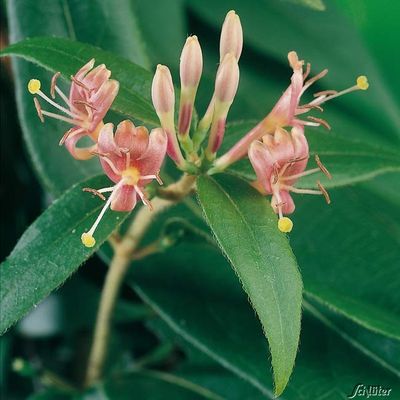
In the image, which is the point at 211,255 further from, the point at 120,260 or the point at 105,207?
the point at 105,207

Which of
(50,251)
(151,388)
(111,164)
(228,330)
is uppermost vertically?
(111,164)

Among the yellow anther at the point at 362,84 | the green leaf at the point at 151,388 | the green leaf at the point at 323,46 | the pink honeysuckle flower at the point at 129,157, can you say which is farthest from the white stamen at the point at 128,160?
the green leaf at the point at 323,46

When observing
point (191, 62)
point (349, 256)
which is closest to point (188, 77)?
point (191, 62)

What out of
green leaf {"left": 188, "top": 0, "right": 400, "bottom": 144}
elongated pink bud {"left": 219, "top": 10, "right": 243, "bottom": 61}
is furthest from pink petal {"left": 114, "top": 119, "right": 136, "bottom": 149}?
green leaf {"left": 188, "top": 0, "right": 400, "bottom": 144}

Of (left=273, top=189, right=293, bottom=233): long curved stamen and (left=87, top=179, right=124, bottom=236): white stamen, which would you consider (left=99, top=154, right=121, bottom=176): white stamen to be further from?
(left=273, top=189, right=293, bottom=233): long curved stamen

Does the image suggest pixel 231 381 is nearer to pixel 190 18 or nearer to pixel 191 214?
pixel 191 214

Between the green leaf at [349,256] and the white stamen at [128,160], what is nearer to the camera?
the white stamen at [128,160]

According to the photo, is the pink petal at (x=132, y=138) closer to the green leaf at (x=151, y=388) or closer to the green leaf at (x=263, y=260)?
the green leaf at (x=263, y=260)
